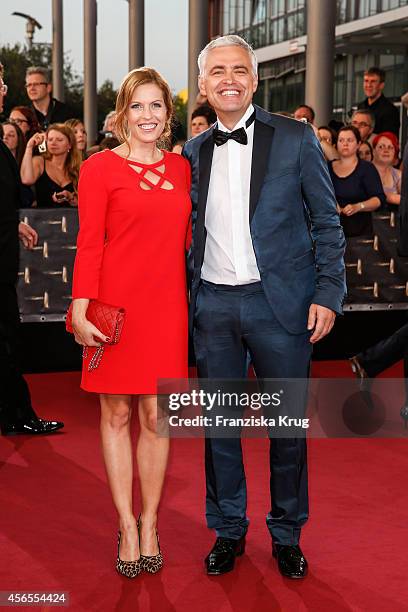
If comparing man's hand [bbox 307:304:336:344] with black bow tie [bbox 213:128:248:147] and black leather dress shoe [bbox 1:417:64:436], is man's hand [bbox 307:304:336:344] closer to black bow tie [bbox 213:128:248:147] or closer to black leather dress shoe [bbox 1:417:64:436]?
black bow tie [bbox 213:128:248:147]

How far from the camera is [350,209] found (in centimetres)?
740

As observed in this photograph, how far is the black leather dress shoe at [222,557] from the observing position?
3.74 m

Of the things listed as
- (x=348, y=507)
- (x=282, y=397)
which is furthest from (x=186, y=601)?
(x=348, y=507)

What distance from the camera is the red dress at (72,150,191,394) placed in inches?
134

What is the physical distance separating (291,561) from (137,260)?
4.17ft

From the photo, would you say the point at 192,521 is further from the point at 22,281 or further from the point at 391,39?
the point at 391,39

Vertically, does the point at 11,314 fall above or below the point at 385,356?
above

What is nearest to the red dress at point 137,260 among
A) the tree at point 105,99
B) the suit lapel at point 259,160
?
the suit lapel at point 259,160

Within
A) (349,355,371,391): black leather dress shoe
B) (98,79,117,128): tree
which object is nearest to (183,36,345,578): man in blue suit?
(349,355,371,391): black leather dress shoe

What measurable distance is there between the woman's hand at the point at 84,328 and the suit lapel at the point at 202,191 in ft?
1.46

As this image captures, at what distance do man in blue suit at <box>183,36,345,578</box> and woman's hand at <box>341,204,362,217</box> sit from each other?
12.6 feet

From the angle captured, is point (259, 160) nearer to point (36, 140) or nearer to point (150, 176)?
point (150, 176)

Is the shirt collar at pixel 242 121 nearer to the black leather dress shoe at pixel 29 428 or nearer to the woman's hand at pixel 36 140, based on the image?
the black leather dress shoe at pixel 29 428

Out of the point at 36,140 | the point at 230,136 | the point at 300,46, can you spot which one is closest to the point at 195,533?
the point at 230,136
